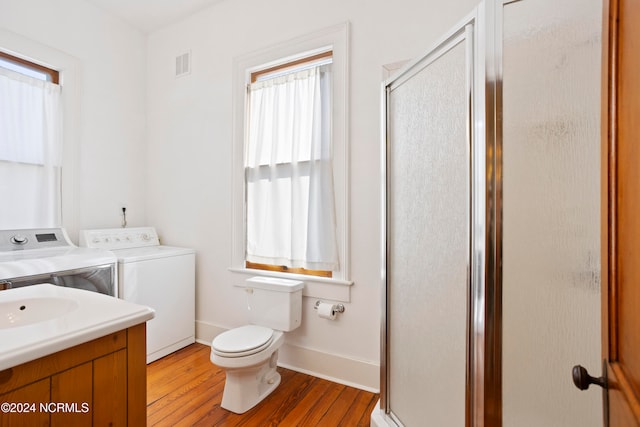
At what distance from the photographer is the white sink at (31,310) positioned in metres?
0.96

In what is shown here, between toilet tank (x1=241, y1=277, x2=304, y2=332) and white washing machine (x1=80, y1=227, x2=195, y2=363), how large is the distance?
712 mm

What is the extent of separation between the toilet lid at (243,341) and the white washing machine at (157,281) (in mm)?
735

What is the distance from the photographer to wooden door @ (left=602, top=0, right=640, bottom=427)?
0.44 m

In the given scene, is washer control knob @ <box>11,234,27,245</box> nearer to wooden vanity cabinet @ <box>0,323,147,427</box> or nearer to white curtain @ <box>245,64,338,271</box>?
white curtain @ <box>245,64,338,271</box>

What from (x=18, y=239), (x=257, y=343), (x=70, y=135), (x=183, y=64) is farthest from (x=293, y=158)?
(x=18, y=239)

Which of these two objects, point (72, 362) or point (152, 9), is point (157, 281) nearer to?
point (72, 362)

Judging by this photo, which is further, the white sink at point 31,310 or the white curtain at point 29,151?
the white curtain at point 29,151

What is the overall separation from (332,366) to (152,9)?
3195 mm

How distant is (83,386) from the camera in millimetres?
771

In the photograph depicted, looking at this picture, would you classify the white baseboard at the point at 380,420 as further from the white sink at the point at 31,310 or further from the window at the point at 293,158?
the white sink at the point at 31,310

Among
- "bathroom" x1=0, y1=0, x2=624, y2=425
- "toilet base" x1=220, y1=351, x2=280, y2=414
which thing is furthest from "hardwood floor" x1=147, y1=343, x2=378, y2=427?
"bathroom" x1=0, y1=0, x2=624, y2=425

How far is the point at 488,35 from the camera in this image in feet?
3.05

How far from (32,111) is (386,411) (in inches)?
120

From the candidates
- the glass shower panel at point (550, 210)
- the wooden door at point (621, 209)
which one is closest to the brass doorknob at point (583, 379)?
the wooden door at point (621, 209)
